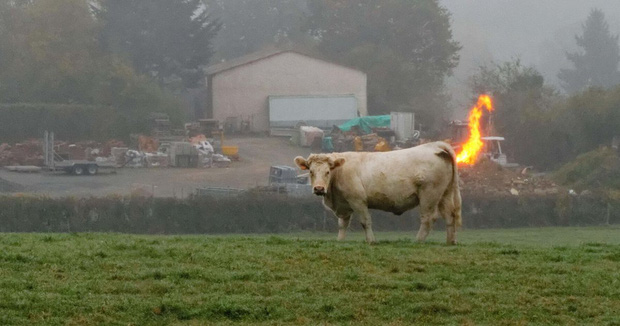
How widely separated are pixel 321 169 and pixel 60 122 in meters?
64.7

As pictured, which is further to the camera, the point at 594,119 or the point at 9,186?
the point at 594,119

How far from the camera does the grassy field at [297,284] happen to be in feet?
44.7

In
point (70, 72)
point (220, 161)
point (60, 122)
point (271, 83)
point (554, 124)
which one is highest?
point (70, 72)

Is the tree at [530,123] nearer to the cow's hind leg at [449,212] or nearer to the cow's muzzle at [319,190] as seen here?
the cow's hind leg at [449,212]

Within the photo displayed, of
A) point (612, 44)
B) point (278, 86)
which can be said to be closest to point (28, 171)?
point (278, 86)

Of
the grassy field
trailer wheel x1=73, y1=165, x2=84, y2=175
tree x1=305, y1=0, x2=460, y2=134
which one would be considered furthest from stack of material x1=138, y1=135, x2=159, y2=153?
the grassy field

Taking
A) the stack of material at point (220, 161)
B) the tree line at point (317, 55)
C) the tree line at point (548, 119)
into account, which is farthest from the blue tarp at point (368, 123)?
the stack of material at point (220, 161)

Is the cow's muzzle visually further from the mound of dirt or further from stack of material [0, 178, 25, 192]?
stack of material [0, 178, 25, 192]

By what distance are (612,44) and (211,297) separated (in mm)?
145303

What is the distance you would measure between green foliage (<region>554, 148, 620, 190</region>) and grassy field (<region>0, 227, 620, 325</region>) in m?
44.1

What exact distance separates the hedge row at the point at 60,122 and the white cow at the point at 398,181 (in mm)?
63556

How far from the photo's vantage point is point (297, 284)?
1510 centimetres

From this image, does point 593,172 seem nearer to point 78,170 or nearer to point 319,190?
point 78,170

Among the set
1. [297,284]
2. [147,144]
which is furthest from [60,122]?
[297,284]
